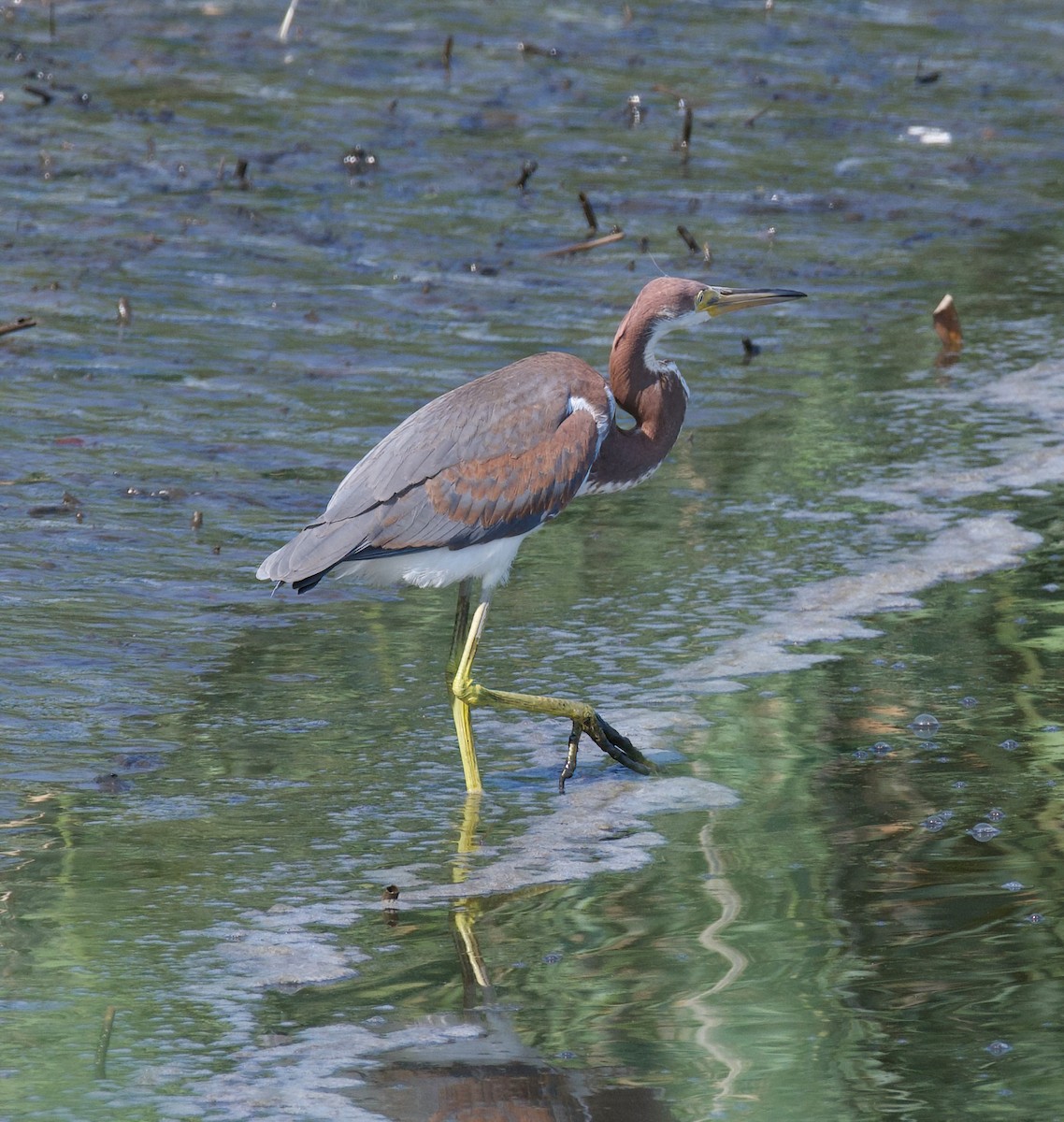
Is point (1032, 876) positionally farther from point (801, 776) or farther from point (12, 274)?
point (12, 274)

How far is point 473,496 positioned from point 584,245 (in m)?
5.32

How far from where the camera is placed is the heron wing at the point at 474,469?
5.96 meters

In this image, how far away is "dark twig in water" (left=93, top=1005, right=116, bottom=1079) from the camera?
13.1ft

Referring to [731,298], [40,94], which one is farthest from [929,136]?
[731,298]

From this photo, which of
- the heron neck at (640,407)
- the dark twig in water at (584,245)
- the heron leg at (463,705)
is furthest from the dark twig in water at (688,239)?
the heron leg at (463,705)

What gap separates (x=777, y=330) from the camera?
420 inches

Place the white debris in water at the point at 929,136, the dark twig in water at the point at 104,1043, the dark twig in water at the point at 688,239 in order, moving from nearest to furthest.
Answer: the dark twig in water at the point at 104,1043
the dark twig in water at the point at 688,239
the white debris in water at the point at 929,136

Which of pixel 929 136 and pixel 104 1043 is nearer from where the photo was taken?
pixel 104 1043

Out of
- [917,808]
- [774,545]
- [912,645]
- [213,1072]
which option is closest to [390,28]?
[774,545]

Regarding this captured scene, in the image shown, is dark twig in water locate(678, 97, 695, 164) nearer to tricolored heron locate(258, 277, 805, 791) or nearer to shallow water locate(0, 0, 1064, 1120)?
shallow water locate(0, 0, 1064, 1120)

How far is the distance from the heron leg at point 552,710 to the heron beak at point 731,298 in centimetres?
138

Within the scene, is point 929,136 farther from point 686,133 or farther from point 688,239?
point 688,239

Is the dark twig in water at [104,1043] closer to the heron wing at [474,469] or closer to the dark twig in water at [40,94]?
the heron wing at [474,469]

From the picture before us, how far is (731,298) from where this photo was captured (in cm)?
679
